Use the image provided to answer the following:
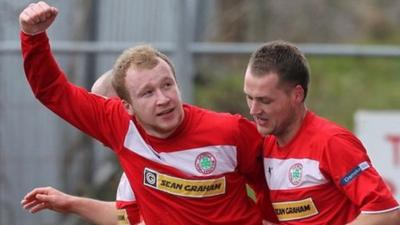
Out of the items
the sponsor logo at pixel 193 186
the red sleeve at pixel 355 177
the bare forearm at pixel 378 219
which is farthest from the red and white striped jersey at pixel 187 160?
the bare forearm at pixel 378 219

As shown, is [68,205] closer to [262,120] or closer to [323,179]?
[262,120]

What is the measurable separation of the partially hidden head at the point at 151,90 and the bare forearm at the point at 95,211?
2.08 ft

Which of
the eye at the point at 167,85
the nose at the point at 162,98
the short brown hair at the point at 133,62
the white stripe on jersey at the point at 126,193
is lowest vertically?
the white stripe on jersey at the point at 126,193

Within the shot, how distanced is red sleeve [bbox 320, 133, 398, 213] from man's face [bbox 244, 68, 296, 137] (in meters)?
0.23

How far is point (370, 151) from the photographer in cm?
891

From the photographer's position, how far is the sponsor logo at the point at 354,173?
4988 mm

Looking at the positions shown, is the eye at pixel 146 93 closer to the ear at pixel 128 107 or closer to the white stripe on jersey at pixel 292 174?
the ear at pixel 128 107

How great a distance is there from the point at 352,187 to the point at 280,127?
391 mm

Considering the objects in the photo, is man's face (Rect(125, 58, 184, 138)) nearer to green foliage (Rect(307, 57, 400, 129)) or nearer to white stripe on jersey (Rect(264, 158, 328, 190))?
white stripe on jersey (Rect(264, 158, 328, 190))

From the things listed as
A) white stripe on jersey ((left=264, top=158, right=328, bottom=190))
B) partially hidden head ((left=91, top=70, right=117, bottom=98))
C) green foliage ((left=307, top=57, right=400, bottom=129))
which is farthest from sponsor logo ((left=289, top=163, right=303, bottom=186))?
green foliage ((left=307, top=57, right=400, bottom=129))

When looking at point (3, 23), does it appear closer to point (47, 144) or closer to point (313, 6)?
point (47, 144)

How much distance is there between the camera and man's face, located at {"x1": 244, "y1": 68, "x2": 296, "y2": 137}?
515 centimetres

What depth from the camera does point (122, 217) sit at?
5.87m

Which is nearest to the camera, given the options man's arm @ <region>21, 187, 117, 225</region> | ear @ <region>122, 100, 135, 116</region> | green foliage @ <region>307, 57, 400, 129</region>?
ear @ <region>122, 100, 135, 116</region>
